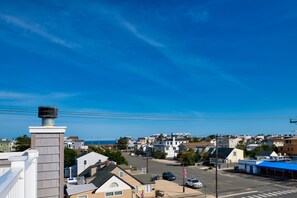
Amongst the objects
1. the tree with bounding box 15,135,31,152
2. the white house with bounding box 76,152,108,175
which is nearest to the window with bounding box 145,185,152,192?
the white house with bounding box 76,152,108,175

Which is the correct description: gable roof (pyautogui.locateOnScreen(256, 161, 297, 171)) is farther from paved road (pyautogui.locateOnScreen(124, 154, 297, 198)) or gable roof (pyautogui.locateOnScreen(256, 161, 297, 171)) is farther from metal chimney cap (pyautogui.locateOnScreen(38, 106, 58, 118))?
metal chimney cap (pyautogui.locateOnScreen(38, 106, 58, 118))

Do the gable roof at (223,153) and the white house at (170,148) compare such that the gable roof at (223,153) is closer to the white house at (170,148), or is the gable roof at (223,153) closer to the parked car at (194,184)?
the white house at (170,148)

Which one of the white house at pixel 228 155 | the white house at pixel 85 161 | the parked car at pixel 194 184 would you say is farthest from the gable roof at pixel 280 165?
the white house at pixel 85 161

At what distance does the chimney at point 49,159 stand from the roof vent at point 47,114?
325mm

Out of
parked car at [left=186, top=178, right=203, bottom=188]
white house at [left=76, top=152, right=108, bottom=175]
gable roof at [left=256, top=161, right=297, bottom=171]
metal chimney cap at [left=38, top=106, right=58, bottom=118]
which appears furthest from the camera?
white house at [left=76, top=152, right=108, bottom=175]

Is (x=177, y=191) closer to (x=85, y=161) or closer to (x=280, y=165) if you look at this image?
(x=85, y=161)

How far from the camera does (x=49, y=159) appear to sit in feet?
20.6

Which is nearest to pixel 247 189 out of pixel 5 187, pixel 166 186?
pixel 166 186

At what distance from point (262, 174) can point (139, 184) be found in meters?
27.9

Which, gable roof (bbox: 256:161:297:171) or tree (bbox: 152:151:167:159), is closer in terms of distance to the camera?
gable roof (bbox: 256:161:297:171)

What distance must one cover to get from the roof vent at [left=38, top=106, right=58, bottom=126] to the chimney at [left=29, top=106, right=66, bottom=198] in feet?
1.07

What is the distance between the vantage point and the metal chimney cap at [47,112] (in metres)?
7.24

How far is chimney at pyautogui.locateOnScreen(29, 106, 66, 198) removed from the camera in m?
6.12

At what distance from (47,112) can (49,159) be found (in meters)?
1.50
